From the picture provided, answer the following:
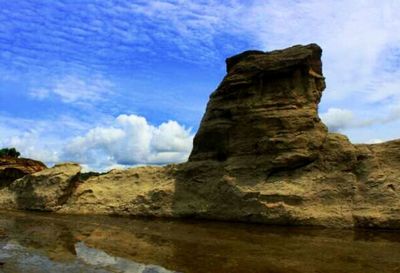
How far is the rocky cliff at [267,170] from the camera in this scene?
1714cm

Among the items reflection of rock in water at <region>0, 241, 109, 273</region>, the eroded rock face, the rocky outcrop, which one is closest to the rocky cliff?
the eroded rock face

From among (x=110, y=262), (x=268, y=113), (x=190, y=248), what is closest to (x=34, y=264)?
(x=110, y=262)

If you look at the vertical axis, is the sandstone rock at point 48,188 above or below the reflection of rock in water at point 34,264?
above

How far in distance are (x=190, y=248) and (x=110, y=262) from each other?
2.65 metres

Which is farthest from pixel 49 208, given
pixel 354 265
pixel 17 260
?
pixel 354 265

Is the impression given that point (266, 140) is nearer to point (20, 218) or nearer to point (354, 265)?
point (354, 265)

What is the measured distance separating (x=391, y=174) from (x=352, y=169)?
1.33m

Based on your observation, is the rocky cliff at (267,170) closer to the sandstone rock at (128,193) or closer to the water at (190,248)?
the sandstone rock at (128,193)

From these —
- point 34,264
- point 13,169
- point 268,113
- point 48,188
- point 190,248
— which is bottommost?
point 34,264

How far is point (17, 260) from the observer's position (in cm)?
1123

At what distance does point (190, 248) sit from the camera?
13.1 meters

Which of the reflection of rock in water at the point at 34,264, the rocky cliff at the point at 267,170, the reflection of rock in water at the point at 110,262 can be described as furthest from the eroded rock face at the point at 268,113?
the reflection of rock in water at the point at 34,264

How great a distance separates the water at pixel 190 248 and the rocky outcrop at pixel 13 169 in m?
9.70

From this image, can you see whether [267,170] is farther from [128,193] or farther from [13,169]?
[13,169]
